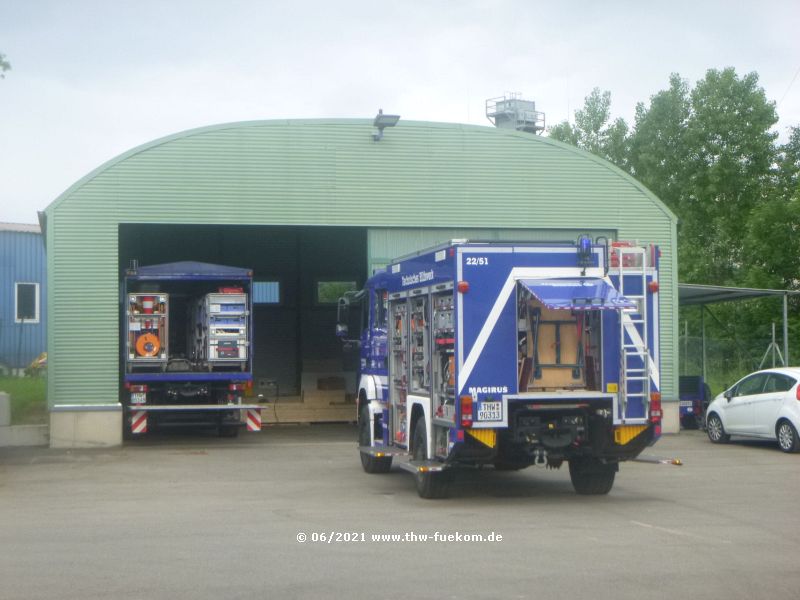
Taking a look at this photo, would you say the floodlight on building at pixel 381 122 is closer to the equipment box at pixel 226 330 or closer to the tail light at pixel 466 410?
the equipment box at pixel 226 330

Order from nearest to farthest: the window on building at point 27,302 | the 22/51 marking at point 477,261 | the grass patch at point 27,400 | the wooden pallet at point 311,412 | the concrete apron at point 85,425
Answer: the 22/51 marking at point 477,261 < the concrete apron at point 85,425 < the grass patch at point 27,400 < the wooden pallet at point 311,412 < the window on building at point 27,302

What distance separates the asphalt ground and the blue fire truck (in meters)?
0.76

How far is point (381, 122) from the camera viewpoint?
885 inches

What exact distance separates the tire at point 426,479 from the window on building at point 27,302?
3596 centimetres

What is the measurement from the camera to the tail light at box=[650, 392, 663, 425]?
12.9 metres

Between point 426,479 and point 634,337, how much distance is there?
304cm

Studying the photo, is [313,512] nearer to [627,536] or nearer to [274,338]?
[627,536]

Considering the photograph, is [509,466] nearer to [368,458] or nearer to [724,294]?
[368,458]

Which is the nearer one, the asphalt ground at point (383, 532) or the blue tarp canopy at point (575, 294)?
the asphalt ground at point (383, 532)

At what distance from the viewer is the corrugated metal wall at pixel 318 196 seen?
21.8m

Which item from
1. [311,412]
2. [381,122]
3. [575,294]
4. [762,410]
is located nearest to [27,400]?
[311,412]

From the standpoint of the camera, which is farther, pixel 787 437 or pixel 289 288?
pixel 289 288

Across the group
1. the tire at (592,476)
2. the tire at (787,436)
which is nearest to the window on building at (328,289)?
the tire at (787,436)

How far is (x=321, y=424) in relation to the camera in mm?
28109
